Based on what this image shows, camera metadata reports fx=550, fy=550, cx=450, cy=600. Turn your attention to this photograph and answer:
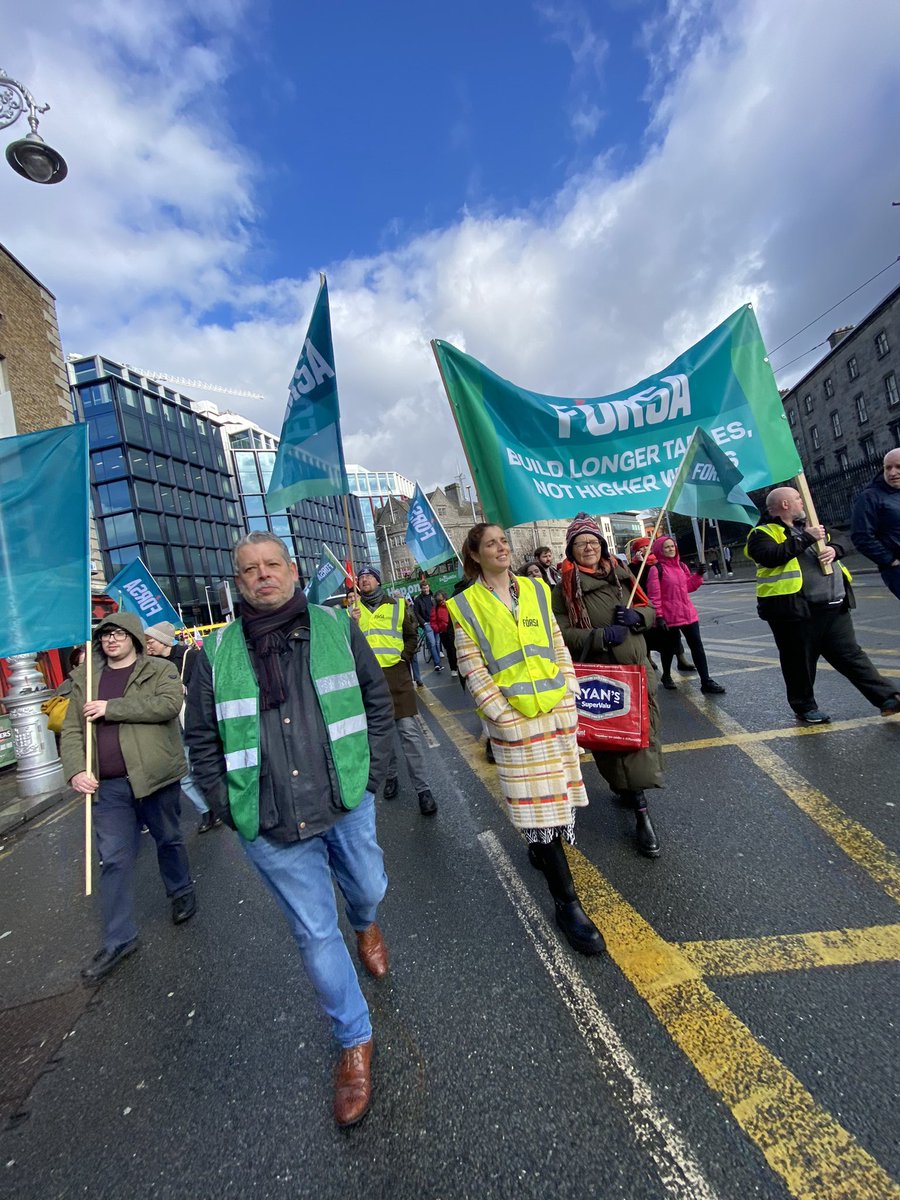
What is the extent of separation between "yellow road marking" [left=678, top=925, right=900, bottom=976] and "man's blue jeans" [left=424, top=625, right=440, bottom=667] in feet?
34.8

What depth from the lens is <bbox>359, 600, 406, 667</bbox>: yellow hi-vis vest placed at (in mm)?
4637

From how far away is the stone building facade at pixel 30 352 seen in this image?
41.7 feet

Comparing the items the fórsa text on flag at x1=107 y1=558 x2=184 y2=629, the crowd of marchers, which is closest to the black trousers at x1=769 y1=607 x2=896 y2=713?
the crowd of marchers

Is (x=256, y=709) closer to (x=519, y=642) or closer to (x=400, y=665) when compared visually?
(x=519, y=642)

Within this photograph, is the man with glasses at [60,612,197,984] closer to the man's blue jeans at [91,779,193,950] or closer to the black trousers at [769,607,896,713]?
the man's blue jeans at [91,779,193,950]

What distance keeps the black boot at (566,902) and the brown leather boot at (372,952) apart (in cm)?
83

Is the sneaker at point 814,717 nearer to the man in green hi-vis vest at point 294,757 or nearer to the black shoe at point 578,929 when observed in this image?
the black shoe at point 578,929

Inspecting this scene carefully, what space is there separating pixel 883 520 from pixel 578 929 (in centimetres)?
430

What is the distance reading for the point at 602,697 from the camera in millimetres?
3186

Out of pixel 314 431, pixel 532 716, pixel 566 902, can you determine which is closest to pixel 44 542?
pixel 314 431

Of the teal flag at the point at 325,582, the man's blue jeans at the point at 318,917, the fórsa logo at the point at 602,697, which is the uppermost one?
the teal flag at the point at 325,582

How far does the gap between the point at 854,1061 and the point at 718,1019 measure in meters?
0.40

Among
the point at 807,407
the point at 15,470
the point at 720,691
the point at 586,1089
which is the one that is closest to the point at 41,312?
the point at 15,470

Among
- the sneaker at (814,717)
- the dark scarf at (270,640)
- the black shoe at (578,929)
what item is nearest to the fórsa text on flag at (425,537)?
the sneaker at (814,717)
